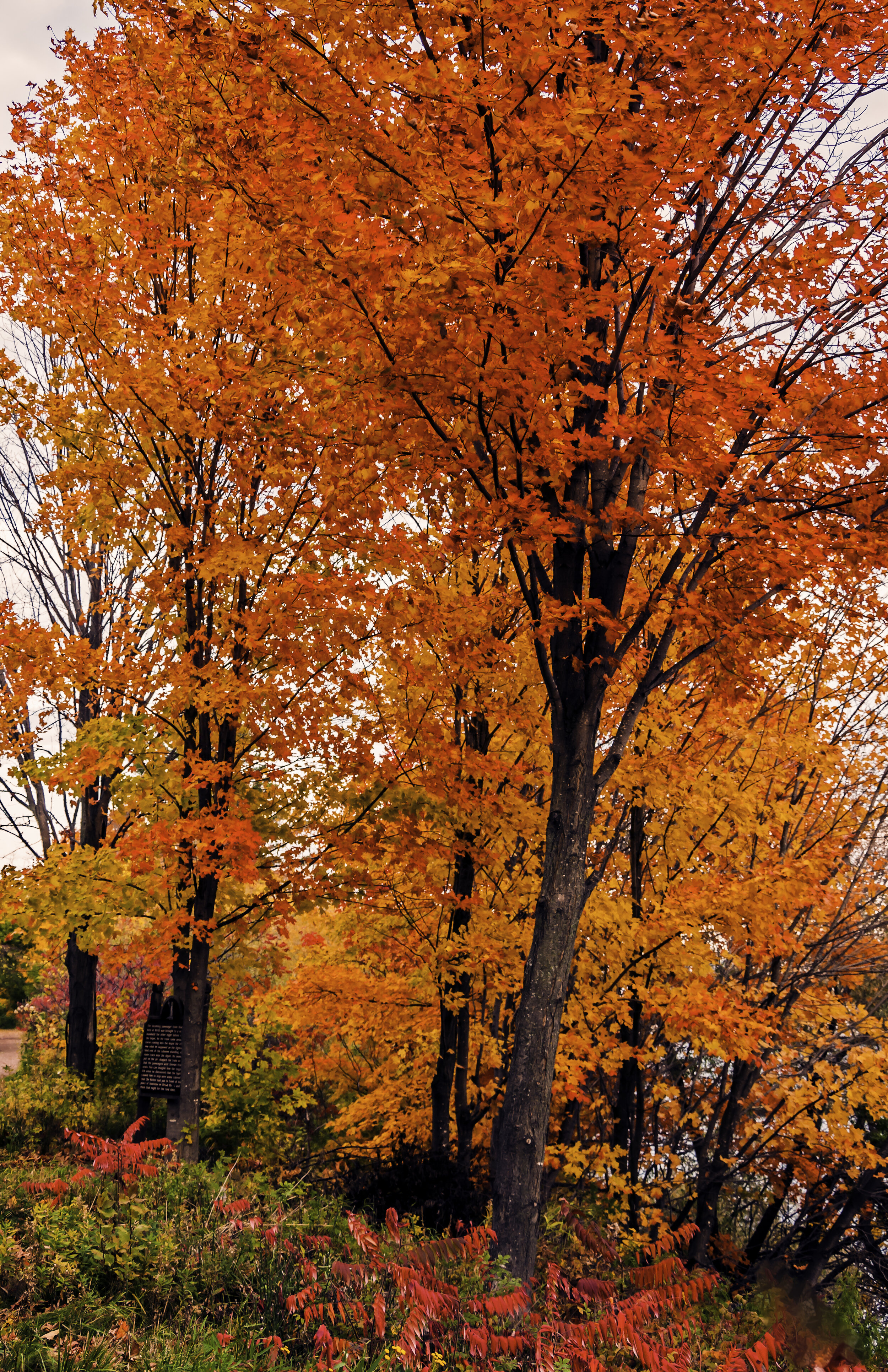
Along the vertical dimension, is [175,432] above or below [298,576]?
above

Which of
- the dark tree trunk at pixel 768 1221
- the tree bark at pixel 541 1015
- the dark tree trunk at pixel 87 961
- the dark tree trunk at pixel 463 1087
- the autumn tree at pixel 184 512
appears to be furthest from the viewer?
the dark tree trunk at pixel 87 961

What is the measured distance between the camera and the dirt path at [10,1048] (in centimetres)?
1550

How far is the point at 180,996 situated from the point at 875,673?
8170 millimetres

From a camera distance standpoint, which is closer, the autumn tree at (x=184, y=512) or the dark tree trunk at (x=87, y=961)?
the autumn tree at (x=184, y=512)

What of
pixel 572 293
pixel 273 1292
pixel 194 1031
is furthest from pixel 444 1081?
pixel 572 293

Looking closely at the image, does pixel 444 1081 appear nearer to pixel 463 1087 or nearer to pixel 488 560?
pixel 463 1087

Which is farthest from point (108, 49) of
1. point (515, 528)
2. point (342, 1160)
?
point (342, 1160)

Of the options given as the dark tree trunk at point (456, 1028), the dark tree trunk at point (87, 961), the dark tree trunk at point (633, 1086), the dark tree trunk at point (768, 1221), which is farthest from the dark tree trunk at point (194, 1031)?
the dark tree trunk at point (768, 1221)

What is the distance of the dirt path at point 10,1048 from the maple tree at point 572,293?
1302 cm

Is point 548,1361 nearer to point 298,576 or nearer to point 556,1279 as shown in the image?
point 556,1279

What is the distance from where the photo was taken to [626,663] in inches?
270

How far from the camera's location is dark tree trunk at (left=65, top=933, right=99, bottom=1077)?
12.0 meters

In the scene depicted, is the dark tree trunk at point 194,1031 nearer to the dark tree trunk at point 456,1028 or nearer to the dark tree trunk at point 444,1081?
the dark tree trunk at point 456,1028

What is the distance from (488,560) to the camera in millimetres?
9680
